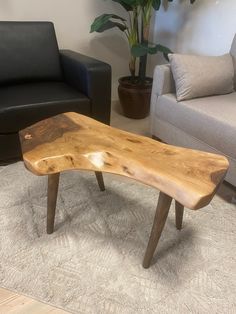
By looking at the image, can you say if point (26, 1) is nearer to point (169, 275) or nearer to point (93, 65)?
point (93, 65)

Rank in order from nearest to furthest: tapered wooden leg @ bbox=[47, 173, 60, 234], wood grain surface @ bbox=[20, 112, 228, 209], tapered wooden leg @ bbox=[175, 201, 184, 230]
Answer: wood grain surface @ bbox=[20, 112, 228, 209] < tapered wooden leg @ bbox=[47, 173, 60, 234] < tapered wooden leg @ bbox=[175, 201, 184, 230]

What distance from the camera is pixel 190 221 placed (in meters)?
1.49

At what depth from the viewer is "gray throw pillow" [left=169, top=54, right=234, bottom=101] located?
1.78 metres

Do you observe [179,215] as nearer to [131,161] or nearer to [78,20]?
[131,161]

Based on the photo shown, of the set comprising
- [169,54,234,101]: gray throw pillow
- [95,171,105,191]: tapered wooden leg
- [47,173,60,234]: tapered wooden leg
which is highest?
[169,54,234,101]: gray throw pillow

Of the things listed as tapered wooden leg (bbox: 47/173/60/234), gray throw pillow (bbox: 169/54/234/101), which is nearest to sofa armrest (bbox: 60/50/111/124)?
gray throw pillow (bbox: 169/54/234/101)

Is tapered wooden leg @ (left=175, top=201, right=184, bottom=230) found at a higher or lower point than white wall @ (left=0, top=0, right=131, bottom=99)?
lower

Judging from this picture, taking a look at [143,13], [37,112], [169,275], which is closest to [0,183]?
[37,112]

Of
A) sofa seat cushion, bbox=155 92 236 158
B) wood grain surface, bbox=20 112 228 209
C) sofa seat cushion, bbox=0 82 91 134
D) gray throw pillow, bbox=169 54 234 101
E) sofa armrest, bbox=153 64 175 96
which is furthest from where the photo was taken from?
sofa armrest, bbox=153 64 175 96

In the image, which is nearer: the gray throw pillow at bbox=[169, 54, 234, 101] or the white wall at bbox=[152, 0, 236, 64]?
the gray throw pillow at bbox=[169, 54, 234, 101]

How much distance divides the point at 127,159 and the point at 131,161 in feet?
0.07

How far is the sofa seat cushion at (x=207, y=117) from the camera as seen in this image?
5.08 feet

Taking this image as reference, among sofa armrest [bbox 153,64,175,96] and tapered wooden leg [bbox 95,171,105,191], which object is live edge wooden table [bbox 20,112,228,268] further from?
sofa armrest [bbox 153,64,175,96]

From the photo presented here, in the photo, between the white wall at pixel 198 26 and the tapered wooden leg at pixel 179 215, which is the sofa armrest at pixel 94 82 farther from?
the white wall at pixel 198 26
